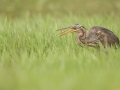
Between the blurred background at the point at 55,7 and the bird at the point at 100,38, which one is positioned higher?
the blurred background at the point at 55,7

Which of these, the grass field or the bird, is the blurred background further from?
the bird

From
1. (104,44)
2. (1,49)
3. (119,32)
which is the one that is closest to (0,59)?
(1,49)

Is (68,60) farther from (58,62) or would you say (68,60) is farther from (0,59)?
(0,59)

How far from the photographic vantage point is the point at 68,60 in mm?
4922

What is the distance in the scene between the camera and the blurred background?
479 inches

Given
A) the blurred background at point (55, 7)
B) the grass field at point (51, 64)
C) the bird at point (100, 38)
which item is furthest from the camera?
the blurred background at point (55, 7)

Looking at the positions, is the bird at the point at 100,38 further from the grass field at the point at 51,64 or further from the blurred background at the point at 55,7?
the blurred background at the point at 55,7

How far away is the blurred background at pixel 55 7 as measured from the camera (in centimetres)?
1217

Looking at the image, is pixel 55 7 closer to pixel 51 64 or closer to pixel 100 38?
pixel 100 38

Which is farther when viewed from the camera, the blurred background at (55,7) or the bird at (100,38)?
the blurred background at (55,7)

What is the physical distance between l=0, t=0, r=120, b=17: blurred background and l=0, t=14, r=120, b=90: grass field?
15.5 ft

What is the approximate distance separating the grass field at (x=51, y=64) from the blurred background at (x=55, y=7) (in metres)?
4.74

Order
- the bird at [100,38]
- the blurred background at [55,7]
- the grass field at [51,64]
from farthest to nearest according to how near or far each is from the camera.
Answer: the blurred background at [55,7], the bird at [100,38], the grass field at [51,64]

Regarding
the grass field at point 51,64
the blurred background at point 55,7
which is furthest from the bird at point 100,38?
the blurred background at point 55,7
